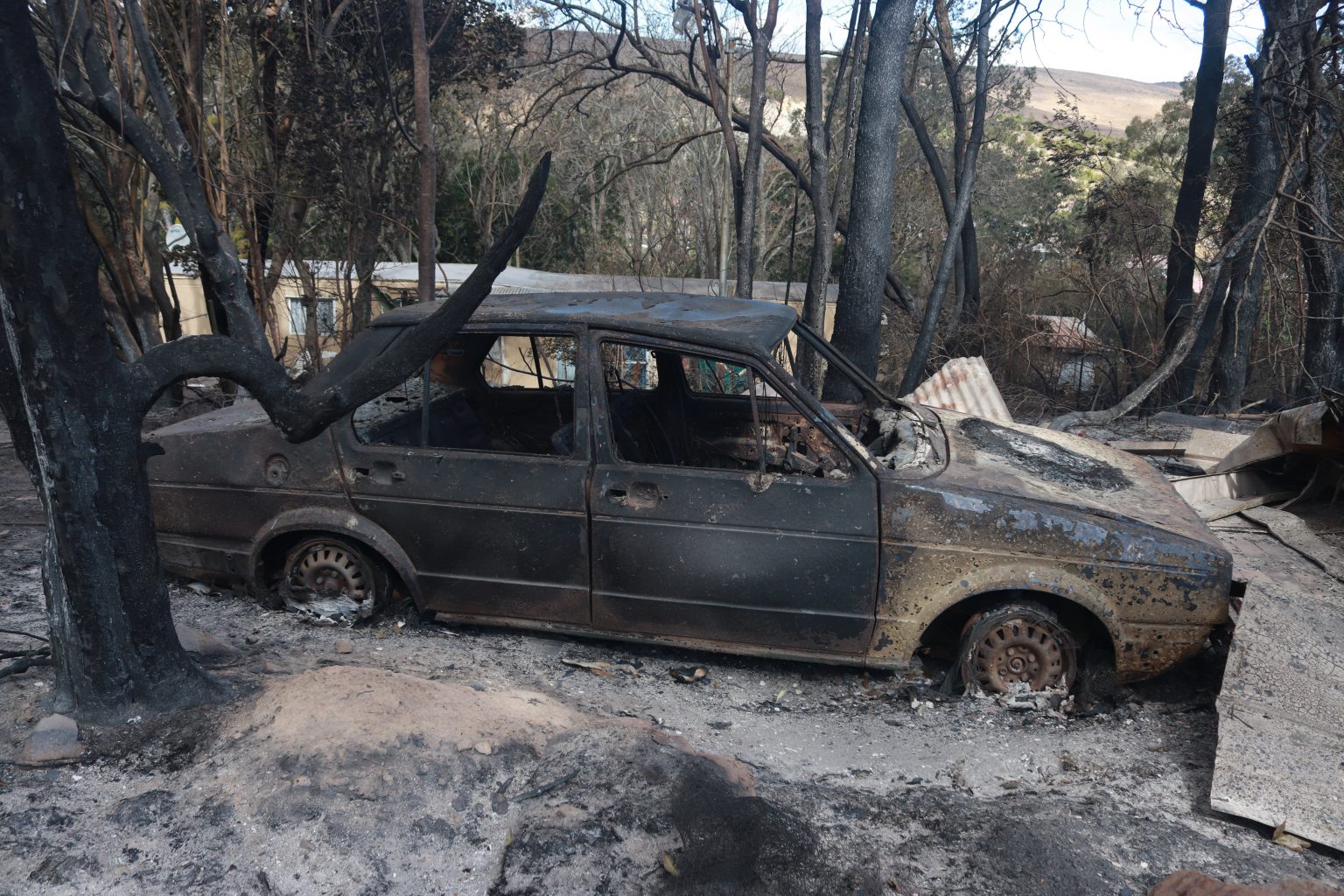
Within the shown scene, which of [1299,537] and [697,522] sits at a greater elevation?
[697,522]

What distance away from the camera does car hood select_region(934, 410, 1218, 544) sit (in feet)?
12.0

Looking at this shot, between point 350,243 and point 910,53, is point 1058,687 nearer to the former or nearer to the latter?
point 350,243

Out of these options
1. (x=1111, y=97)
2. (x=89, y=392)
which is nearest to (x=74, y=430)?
(x=89, y=392)

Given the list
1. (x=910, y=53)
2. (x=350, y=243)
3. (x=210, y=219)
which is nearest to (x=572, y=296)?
(x=210, y=219)

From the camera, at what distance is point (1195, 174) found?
34.9 feet

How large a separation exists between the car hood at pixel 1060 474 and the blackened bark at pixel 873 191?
303 cm

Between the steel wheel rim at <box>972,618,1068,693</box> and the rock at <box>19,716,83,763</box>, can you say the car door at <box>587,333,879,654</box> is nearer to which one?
the steel wheel rim at <box>972,618,1068,693</box>

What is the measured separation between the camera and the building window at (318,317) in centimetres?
1122

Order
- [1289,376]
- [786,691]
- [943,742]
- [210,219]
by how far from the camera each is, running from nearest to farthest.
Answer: [943,742] → [786,691] → [210,219] → [1289,376]

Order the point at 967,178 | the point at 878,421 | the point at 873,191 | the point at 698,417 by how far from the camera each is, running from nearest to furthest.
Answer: the point at 878,421
the point at 698,417
the point at 873,191
the point at 967,178

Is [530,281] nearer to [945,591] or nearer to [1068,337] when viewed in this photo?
[1068,337]

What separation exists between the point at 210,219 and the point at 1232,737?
22.0ft

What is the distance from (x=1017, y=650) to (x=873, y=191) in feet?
16.6

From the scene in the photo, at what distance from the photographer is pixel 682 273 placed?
21531 millimetres
